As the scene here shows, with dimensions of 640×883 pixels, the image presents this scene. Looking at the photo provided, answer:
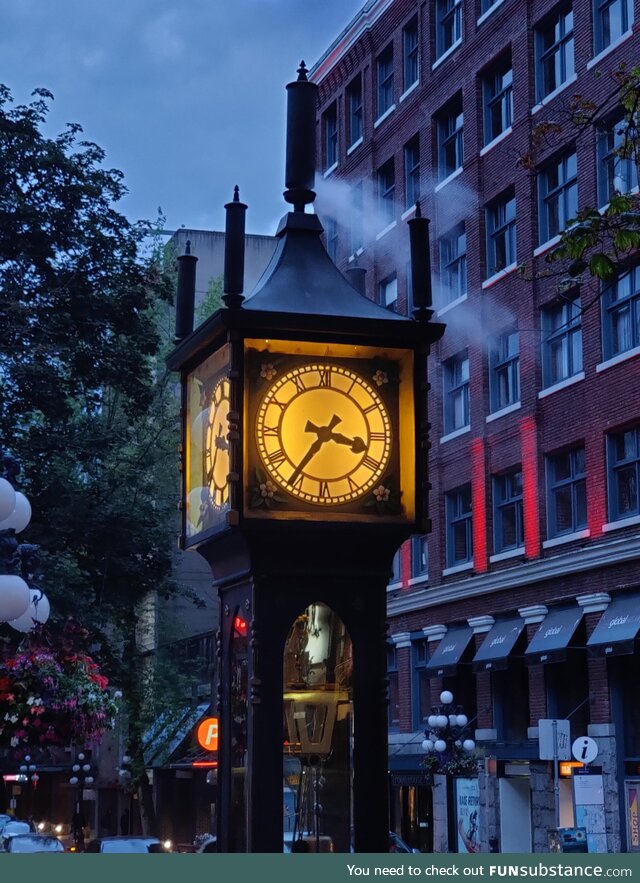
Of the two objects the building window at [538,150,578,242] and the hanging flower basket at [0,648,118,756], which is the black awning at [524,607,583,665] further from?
the hanging flower basket at [0,648,118,756]

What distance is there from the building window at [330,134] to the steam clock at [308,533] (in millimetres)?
49937

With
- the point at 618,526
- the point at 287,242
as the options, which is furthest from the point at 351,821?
the point at 618,526

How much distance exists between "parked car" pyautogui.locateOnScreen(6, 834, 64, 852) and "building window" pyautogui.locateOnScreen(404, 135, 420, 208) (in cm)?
2326

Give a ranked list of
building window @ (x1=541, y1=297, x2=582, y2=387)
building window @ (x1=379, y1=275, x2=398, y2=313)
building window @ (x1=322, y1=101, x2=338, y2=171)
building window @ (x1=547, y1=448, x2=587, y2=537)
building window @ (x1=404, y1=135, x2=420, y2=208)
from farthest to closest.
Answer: building window @ (x1=322, y1=101, x2=338, y2=171), building window @ (x1=404, y1=135, x2=420, y2=208), building window @ (x1=379, y1=275, x2=398, y2=313), building window @ (x1=541, y1=297, x2=582, y2=387), building window @ (x1=547, y1=448, x2=587, y2=537)

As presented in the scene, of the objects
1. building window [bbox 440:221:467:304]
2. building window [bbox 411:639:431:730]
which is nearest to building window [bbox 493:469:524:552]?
building window [bbox 440:221:467:304]

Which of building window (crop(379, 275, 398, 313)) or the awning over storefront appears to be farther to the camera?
the awning over storefront

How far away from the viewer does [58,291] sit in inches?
1218

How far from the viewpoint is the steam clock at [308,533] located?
189 inches

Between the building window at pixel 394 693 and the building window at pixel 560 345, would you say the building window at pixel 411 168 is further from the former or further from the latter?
the building window at pixel 394 693

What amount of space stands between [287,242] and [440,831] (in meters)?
39.5

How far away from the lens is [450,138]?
45.4 metres

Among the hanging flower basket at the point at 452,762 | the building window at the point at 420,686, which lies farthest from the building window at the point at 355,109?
the hanging flower basket at the point at 452,762

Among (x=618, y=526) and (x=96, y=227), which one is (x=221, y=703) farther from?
(x=618, y=526)

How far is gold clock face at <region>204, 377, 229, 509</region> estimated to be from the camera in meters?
5.11
